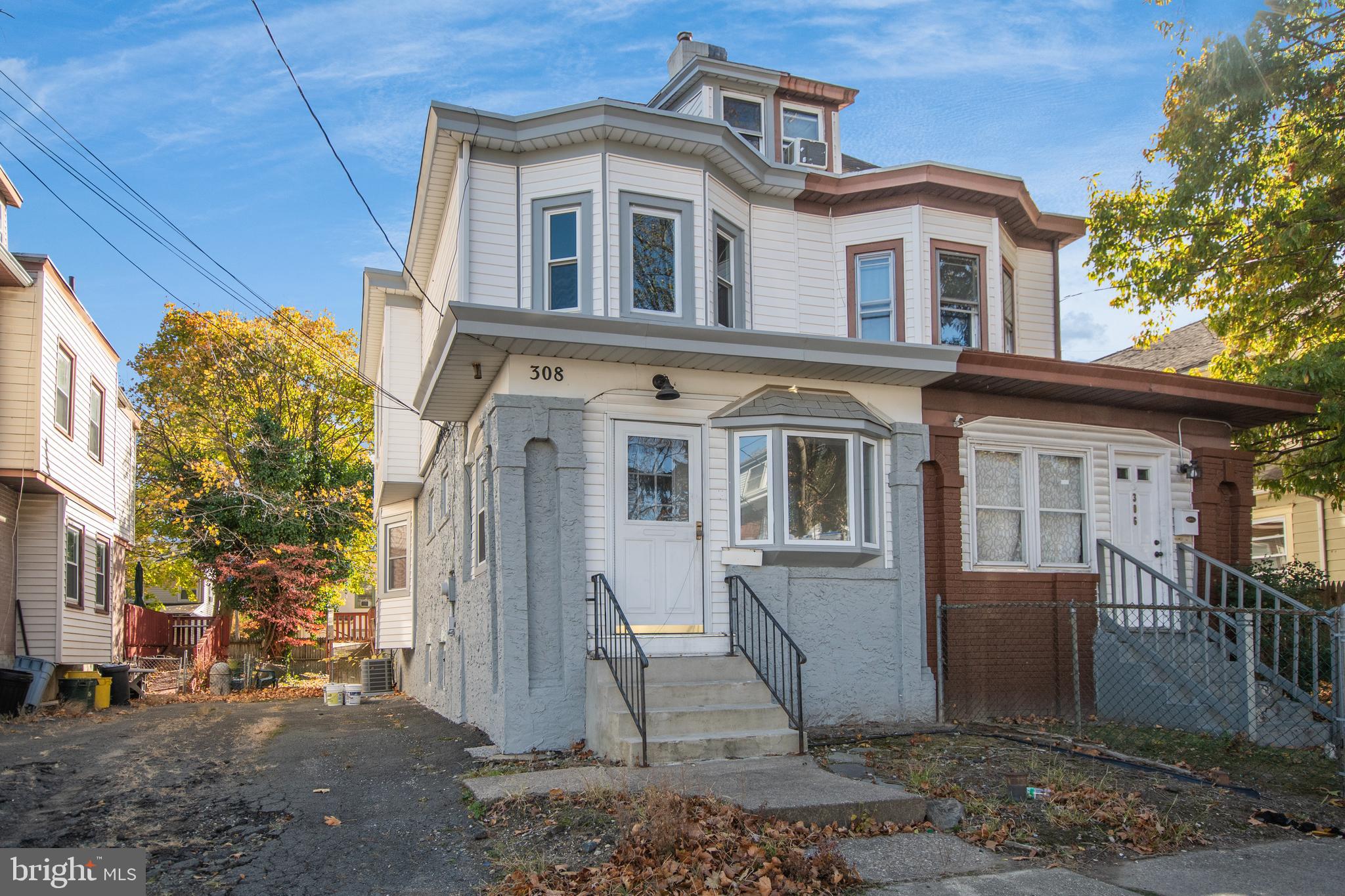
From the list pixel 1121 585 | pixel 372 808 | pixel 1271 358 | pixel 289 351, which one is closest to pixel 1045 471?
pixel 1121 585

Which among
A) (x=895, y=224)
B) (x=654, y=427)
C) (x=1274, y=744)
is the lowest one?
(x=1274, y=744)

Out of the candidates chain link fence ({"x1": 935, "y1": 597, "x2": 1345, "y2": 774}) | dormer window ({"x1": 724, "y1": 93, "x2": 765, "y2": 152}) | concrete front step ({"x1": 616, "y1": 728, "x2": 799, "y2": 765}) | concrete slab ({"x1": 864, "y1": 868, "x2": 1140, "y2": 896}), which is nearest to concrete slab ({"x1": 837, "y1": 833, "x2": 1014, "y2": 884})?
concrete slab ({"x1": 864, "y1": 868, "x2": 1140, "y2": 896})

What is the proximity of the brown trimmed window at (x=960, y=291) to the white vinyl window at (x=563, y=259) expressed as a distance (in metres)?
4.77

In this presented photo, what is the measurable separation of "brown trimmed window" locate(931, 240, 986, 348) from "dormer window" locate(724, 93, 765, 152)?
308 centimetres

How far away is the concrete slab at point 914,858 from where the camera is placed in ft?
19.2

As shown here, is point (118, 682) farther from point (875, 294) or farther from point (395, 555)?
point (875, 294)

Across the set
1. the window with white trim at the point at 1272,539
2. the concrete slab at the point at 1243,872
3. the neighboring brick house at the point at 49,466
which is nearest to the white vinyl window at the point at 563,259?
the concrete slab at the point at 1243,872

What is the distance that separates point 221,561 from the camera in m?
24.6

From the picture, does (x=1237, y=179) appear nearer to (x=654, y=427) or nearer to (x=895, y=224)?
(x=895, y=224)

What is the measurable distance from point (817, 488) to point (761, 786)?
170 inches

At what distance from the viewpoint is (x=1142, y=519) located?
13.4 metres

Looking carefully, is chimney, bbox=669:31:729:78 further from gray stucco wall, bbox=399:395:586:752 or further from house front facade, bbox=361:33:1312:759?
gray stucco wall, bbox=399:395:586:752

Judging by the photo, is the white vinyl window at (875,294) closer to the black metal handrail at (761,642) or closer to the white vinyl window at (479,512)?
the black metal handrail at (761,642)

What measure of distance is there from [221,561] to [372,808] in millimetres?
18821
